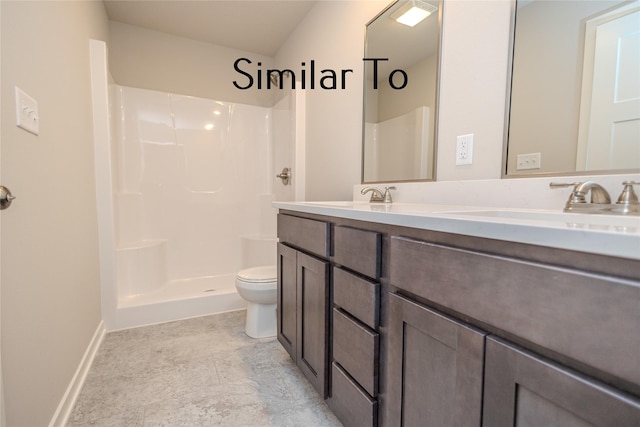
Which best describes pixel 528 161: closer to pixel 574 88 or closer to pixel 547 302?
pixel 574 88

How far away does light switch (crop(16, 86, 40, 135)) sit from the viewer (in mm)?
912

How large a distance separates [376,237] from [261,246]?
2.28 m

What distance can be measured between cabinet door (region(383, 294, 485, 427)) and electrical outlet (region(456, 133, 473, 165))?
721mm

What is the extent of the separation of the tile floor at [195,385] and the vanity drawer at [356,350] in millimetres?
429

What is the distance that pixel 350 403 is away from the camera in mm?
961

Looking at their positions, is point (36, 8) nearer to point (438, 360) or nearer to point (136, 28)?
point (438, 360)

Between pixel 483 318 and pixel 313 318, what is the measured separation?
754 millimetres

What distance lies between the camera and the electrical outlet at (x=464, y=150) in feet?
3.89

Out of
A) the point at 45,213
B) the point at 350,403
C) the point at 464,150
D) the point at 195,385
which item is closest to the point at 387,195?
the point at 464,150

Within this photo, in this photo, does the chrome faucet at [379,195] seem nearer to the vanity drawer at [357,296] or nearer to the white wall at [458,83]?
the white wall at [458,83]

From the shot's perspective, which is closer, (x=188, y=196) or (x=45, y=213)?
(x=45, y=213)

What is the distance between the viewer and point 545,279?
17.7 inches

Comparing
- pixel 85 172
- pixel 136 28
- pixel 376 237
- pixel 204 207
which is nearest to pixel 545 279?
pixel 376 237

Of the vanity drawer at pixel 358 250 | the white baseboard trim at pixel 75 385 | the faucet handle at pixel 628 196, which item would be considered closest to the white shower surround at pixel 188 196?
the white baseboard trim at pixel 75 385
